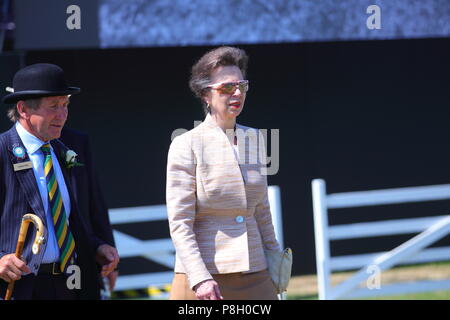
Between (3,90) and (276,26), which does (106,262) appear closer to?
(3,90)

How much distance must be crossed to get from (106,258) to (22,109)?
0.74 meters

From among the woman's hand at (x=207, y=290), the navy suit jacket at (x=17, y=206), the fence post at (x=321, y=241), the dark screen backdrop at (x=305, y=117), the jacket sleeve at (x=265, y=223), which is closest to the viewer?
the woman's hand at (x=207, y=290)

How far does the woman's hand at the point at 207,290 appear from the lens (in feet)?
11.6

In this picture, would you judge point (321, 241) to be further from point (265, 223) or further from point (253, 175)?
point (253, 175)

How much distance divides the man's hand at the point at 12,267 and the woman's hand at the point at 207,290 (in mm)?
698

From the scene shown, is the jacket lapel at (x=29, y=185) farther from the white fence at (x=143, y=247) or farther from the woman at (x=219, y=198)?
the white fence at (x=143, y=247)

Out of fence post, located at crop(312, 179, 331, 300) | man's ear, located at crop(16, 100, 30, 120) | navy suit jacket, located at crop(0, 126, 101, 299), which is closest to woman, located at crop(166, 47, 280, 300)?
navy suit jacket, located at crop(0, 126, 101, 299)

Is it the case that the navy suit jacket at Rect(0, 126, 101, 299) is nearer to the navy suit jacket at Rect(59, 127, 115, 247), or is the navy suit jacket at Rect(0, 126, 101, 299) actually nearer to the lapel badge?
the lapel badge

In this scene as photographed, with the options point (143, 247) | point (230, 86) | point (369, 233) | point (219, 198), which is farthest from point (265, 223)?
point (369, 233)

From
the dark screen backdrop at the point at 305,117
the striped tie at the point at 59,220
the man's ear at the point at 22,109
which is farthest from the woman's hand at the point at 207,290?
the dark screen backdrop at the point at 305,117

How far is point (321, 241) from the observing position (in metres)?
7.50

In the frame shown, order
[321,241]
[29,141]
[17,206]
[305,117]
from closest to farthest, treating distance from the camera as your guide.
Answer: [17,206] < [29,141] < [321,241] < [305,117]

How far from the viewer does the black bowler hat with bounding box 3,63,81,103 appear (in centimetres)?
375
